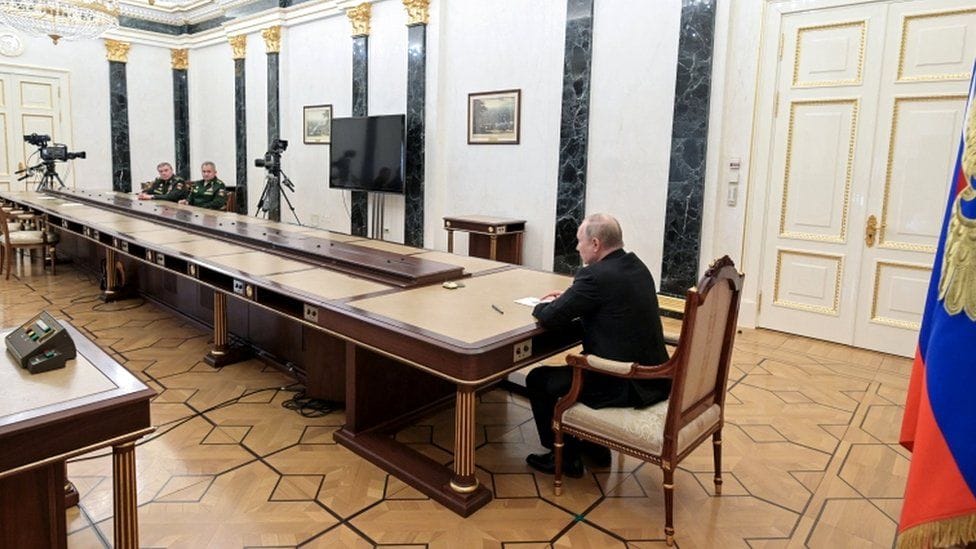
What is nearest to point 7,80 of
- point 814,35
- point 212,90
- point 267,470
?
point 212,90

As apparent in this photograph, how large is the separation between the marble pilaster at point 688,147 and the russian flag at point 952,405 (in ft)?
12.3

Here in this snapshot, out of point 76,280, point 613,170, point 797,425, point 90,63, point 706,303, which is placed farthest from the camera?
point 90,63

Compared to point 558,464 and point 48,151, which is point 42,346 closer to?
point 558,464

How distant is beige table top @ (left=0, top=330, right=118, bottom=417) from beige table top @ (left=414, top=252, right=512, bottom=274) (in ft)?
6.80

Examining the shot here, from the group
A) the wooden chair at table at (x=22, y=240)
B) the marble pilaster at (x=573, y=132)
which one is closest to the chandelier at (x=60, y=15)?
the wooden chair at table at (x=22, y=240)

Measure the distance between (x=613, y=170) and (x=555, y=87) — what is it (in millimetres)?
1057

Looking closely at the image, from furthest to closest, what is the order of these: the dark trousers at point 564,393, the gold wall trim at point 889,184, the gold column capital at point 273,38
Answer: the gold column capital at point 273,38 < the gold wall trim at point 889,184 < the dark trousers at point 564,393

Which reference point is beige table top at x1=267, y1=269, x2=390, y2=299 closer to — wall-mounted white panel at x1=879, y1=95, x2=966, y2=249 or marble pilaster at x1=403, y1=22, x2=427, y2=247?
wall-mounted white panel at x1=879, y1=95, x2=966, y2=249

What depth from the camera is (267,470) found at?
2.76 m

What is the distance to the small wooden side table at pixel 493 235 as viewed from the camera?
6332 mm

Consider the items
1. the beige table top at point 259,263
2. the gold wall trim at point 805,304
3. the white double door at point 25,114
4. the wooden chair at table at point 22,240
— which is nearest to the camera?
the beige table top at point 259,263

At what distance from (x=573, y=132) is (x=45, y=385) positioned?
5057 mm

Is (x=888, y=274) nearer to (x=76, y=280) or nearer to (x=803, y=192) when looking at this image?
(x=803, y=192)

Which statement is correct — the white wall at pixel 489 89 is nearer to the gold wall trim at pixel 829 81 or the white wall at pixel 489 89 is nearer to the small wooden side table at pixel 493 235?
the small wooden side table at pixel 493 235
